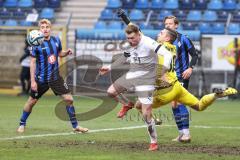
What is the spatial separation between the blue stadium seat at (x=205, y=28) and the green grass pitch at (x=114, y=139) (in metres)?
9.00

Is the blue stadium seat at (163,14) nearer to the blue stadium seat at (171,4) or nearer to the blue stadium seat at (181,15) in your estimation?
the blue stadium seat at (181,15)

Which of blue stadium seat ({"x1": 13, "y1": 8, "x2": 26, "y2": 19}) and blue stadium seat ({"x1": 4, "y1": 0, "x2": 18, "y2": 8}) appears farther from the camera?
blue stadium seat ({"x1": 4, "y1": 0, "x2": 18, "y2": 8})

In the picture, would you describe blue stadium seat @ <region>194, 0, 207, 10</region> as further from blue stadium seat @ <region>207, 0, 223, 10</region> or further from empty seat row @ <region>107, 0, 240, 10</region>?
blue stadium seat @ <region>207, 0, 223, 10</region>

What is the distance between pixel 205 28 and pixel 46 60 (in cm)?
1518

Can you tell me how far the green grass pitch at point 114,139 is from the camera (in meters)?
10.5

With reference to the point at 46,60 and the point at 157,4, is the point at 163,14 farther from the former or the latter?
the point at 46,60

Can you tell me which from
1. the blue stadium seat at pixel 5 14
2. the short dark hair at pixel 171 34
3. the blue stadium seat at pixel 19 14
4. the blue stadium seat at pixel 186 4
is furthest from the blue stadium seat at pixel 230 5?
the short dark hair at pixel 171 34

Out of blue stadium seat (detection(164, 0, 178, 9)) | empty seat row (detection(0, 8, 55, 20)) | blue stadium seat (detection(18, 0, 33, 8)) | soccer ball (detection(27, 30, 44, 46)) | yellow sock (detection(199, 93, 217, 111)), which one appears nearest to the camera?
yellow sock (detection(199, 93, 217, 111))

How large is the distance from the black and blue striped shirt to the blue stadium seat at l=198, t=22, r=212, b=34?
14.7 m

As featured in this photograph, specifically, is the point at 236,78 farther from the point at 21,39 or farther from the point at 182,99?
the point at 182,99

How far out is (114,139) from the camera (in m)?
12.8

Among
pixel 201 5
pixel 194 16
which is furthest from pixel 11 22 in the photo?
pixel 201 5

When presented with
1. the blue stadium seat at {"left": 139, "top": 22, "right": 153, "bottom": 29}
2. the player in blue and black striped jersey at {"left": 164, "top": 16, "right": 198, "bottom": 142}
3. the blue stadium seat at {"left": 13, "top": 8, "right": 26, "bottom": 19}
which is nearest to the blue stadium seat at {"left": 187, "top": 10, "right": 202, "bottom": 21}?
the blue stadium seat at {"left": 139, "top": 22, "right": 153, "bottom": 29}

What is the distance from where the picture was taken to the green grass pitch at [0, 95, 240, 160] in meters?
10.5
